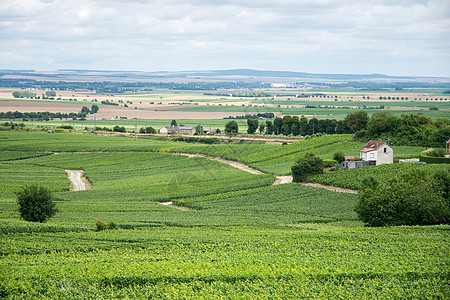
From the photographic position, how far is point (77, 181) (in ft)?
208

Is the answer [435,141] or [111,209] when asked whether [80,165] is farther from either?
[435,141]

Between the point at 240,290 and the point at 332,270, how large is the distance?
4.68 metres

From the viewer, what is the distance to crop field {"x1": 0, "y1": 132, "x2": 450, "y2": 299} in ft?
66.0

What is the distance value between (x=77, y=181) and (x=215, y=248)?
40.4m

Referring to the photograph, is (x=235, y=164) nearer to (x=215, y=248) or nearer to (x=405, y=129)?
(x=405, y=129)

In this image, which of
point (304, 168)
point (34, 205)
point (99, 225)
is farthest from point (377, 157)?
point (34, 205)

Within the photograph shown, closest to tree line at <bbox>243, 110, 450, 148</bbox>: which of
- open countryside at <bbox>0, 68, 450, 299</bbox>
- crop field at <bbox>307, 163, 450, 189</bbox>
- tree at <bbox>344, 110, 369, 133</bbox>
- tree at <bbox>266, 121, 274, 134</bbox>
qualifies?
tree at <bbox>344, 110, 369, 133</bbox>

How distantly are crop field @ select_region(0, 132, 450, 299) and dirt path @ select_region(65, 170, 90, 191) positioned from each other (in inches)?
117

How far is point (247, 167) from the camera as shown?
70375 millimetres

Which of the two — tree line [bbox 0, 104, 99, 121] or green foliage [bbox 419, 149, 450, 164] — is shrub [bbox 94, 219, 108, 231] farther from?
tree line [bbox 0, 104, 99, 121]

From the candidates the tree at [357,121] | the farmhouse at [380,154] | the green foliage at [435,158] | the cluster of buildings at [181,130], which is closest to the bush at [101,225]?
the farmhouse at [380,154]

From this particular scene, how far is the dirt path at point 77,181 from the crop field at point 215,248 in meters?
2.96

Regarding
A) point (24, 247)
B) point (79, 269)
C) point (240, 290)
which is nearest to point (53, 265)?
point (79, 269)

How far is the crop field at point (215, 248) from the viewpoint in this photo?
20125 mm
